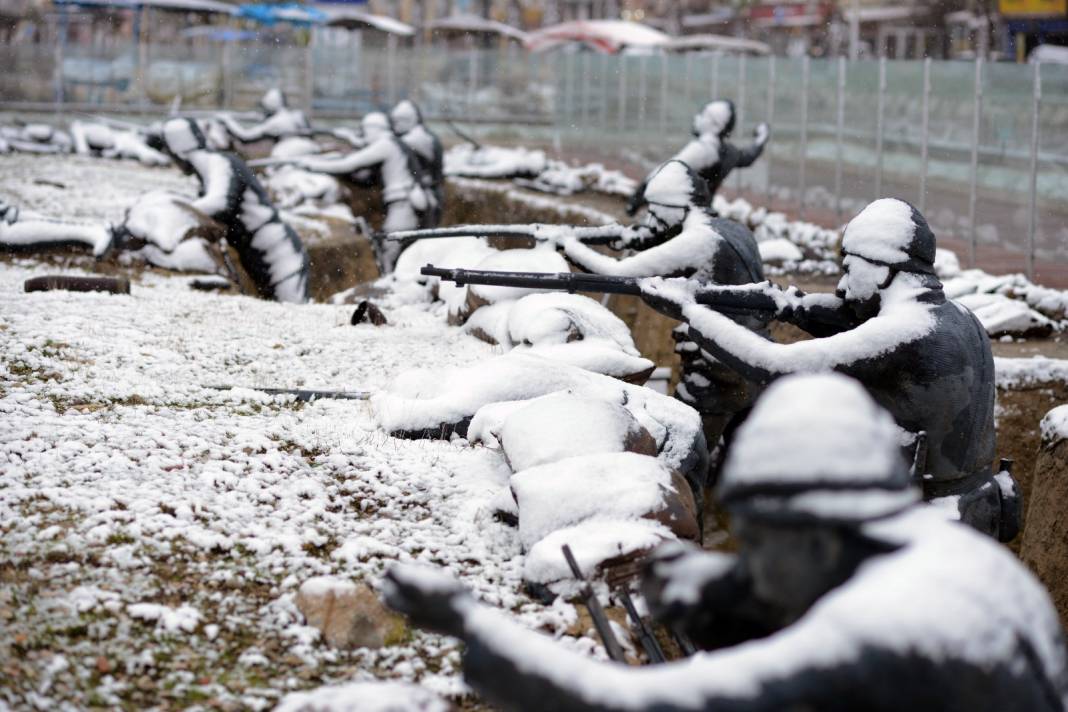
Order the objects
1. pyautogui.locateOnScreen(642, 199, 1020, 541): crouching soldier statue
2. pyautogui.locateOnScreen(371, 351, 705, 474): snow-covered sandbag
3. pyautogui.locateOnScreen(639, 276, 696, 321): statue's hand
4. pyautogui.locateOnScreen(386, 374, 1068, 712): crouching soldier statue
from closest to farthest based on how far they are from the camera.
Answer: pyautogui.locateOnScreen(386, 374, 1068, 712): crouching soldier statue < pyautogui.locateOnScreen(642, 199, 1020, 541): crouching soldier statue < pyautogui.locateOnScreen(639, 276, 696, 321): statue's hand < pyautogui.locateOnScreen(371, 351, 705, 474): snow-covered sandbag

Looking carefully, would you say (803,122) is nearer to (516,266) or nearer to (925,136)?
(925,136)

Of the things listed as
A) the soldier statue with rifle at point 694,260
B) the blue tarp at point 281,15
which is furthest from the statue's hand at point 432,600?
the blue tarp at point 281,15

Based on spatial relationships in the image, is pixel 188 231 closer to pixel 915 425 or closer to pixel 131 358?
pixel 131 358

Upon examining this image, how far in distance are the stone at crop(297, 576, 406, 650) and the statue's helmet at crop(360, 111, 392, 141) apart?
34.8 ft

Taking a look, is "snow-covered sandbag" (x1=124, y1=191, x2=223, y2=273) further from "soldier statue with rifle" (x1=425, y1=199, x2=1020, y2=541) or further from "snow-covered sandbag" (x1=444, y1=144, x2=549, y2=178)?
→ "snow-covered sandbag" (x1=444, y1=144, x2=549, y2=178)

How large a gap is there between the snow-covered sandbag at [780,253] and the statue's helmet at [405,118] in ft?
13.9

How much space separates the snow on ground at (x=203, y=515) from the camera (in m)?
3.43

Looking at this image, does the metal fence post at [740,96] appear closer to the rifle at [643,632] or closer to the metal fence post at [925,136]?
the metal fence post at [925,136]

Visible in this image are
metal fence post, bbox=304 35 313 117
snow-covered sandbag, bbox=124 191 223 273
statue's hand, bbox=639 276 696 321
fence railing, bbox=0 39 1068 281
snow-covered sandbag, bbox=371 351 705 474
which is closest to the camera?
Answer: statue's hand, bbox=639 276 696 321

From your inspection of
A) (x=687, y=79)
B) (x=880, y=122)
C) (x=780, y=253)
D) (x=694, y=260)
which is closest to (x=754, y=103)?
(x=687, y=79)

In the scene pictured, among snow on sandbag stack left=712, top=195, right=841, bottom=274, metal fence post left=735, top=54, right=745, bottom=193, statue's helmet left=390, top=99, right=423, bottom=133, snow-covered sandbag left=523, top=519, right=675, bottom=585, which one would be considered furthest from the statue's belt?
metal fence post left=735, top=54, right=745, bottom=193

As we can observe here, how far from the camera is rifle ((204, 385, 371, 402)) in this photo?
6082mm

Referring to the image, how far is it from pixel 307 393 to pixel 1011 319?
501 cm

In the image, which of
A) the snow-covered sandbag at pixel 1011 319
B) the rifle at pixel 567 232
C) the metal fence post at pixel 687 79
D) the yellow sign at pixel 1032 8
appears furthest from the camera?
the yellow sign at pixel 1032 8
